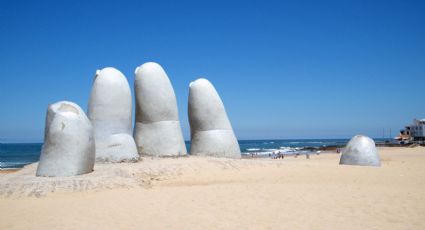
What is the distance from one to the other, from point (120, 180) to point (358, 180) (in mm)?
6835

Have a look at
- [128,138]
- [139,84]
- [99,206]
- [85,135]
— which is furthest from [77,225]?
[139,84]

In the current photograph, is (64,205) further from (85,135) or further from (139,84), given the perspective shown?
(139,84)

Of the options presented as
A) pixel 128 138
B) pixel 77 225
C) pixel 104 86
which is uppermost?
pixel 104 86

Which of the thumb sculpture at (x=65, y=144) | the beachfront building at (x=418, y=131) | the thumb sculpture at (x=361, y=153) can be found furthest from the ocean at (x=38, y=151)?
the thumb sculpture at (x=65, y=144)

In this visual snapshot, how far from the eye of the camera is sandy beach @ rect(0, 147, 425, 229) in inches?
255

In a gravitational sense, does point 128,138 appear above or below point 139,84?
below

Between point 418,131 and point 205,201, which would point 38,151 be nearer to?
point 418,131

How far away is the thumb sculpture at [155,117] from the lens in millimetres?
15633

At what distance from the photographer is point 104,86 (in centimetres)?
1443

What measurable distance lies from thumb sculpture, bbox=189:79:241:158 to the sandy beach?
3751 mm

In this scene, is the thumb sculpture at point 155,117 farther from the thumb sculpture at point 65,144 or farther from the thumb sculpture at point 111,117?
the thumb sculpture at point 65,144

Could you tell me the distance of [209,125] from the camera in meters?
16.9

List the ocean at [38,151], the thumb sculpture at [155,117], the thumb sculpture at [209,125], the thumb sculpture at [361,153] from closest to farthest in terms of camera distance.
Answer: the thumb sculpture at [155,117] → the thumb sculpture at [361,153] → the thumb sculpture at [209,125] → the ocean at [38,151]

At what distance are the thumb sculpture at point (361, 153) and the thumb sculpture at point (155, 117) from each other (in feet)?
23.0
